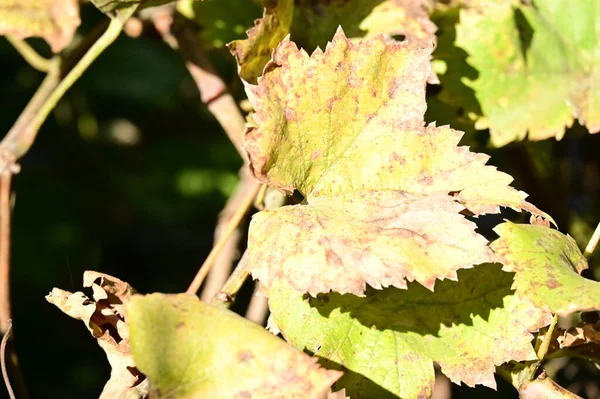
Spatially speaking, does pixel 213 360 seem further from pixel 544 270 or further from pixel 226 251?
pixel 226 251

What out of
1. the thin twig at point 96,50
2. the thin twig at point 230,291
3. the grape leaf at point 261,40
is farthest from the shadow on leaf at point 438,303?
the thin twig at point 96,50

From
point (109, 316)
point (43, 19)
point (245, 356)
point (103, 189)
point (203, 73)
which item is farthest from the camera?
point (103, 189)

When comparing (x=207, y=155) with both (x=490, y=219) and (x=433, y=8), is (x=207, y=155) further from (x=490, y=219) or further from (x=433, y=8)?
(x=433, y=8)

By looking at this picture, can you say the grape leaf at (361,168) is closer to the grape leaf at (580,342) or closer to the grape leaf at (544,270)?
the grape leaf at (544,270)

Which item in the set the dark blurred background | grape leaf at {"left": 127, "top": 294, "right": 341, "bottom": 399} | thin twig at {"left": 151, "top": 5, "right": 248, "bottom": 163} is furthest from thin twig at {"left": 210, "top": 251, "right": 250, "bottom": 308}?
the dark blurred background

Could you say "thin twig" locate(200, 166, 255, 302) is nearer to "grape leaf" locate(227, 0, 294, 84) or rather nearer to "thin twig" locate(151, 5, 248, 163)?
"thin twig" locate(151, 5, 248, 163)

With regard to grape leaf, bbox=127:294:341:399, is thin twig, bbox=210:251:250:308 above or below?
below

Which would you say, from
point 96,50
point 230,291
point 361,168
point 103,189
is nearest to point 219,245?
point 230,291

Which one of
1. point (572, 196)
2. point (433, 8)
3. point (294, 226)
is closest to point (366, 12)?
point (433, 8)
